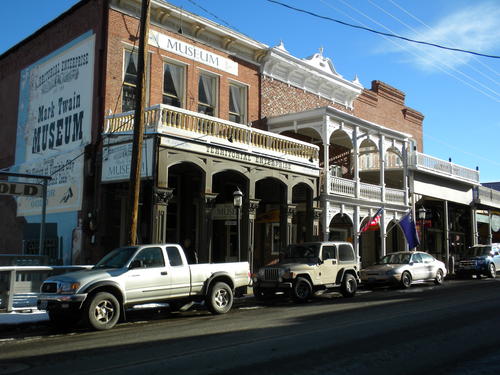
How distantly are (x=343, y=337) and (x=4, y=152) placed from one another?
2058 centimetres

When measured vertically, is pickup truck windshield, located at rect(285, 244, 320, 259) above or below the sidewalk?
above

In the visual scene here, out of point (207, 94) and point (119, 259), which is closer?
point (119, 259)

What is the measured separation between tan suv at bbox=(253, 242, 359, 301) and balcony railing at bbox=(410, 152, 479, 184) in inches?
533

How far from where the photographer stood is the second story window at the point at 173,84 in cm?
2070

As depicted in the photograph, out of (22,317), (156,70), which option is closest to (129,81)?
(156,70)

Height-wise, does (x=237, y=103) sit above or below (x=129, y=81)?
above

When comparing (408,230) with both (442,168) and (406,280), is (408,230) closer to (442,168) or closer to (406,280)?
(406,280)

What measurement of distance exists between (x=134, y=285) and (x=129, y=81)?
413 inches

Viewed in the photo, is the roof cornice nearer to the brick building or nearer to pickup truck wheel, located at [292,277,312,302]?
the brick building

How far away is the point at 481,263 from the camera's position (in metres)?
26.0

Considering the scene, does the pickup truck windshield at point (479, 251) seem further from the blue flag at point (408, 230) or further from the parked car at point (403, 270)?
the parked car at point (403, 270)

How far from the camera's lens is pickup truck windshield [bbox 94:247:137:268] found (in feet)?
38.0

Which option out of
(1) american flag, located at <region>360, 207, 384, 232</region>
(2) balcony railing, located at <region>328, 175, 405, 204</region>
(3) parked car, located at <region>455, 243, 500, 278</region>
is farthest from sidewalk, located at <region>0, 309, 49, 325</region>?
(3) parked car, located at <region>455, 243, 500, 278</region>

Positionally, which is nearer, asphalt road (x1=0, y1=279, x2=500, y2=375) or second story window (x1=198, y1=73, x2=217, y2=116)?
asphalt road (x1=0, y1=279, x2=500, y2=375)
